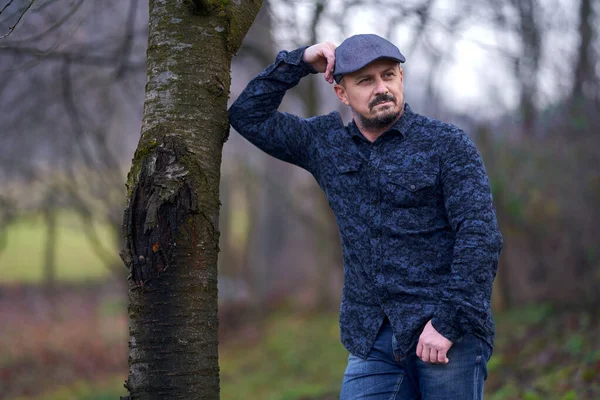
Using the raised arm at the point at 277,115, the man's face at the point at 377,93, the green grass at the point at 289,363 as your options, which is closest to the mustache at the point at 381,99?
the man's face at the point at 377,93

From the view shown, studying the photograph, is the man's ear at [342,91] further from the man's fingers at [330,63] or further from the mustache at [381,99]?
the mustache at [381,99]

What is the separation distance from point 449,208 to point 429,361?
0.61 metres

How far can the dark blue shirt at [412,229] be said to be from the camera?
2537mm

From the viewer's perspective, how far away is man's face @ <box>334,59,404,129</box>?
2820 millimetres

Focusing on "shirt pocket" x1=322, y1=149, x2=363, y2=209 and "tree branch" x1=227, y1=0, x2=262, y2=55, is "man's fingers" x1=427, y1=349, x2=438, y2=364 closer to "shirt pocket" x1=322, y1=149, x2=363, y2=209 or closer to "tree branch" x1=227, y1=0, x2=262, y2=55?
"shirt pocket" x1=322, y1=149, x2=363, y2=209

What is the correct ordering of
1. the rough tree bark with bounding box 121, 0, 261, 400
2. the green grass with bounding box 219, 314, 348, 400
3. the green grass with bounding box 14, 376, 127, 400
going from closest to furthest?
the rough tree bark with bounding box 121, 0, 261, 400
the green grass with bounding box 219, 314, 348, 400
the green grass with bounding box 14, 376, 127, 400

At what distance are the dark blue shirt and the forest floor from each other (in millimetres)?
3149

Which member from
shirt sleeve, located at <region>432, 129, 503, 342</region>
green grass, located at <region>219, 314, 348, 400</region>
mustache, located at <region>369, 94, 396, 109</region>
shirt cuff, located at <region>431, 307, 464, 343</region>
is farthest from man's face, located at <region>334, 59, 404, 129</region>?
green grass, located at <region>219, 314, 348, 400</region>

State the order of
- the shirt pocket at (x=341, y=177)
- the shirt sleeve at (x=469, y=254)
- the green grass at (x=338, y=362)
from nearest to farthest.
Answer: the shirt sleeve at (x=469, y=254) → the shirt pocket at (x=341, y=177) → the green grass at (x=338, y=362)

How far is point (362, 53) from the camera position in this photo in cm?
283

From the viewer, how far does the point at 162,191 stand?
277cm

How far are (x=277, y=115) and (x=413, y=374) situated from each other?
4.52 feet

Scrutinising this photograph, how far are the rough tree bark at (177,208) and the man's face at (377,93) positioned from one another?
63cm

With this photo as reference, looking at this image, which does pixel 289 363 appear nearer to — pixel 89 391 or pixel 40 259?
pixel 89 391
